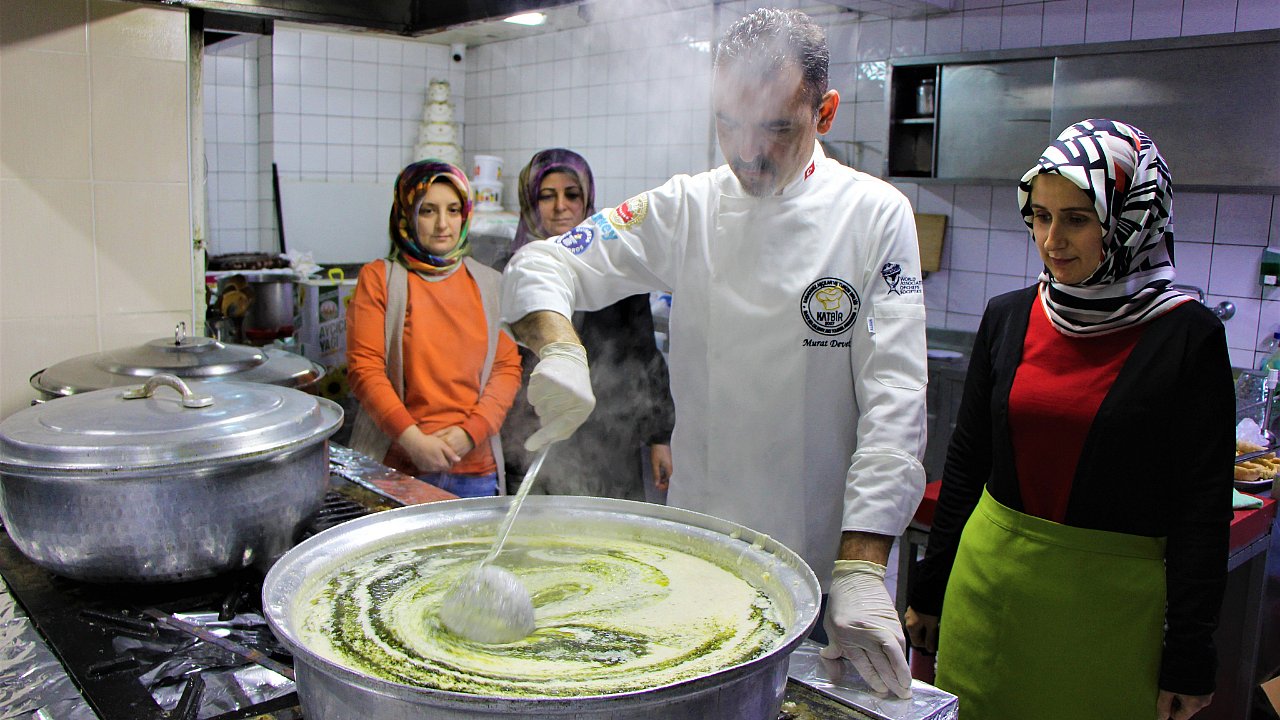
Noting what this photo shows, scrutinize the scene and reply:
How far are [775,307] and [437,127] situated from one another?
5513mm

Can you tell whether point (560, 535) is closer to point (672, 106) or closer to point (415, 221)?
point (415, 221)

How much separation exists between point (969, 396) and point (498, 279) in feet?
5.03

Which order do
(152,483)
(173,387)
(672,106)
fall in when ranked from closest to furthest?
(152,483) → (173,387) → (672,106)

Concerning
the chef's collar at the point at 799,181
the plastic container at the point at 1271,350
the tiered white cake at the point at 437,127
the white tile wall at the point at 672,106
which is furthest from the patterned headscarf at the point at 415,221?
the tiered white cake at the point at 437,127

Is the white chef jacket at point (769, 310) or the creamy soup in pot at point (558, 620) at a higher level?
the white chef jacket at point (769, 310)

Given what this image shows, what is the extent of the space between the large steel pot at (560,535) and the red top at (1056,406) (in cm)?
93

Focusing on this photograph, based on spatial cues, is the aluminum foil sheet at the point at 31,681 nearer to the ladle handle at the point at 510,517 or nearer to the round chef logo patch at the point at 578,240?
the ladle handle at the point at 510,517

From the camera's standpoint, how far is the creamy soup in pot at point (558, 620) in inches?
35.2

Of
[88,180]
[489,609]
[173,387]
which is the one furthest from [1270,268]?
[88,180]

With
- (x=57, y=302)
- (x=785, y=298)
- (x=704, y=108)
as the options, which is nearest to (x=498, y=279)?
(x=57, y=302)

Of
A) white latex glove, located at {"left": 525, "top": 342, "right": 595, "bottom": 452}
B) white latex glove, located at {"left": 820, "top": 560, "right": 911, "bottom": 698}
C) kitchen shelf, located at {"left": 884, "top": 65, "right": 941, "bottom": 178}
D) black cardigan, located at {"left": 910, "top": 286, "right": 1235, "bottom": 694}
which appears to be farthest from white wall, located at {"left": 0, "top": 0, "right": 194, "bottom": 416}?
kitchen shelf, located at {"left": 884, "top": 65, "right": 941, "bottom": 178}

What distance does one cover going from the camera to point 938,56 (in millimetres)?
4281

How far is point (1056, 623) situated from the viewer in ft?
5.92

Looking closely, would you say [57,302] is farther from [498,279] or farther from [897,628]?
[897,628]
